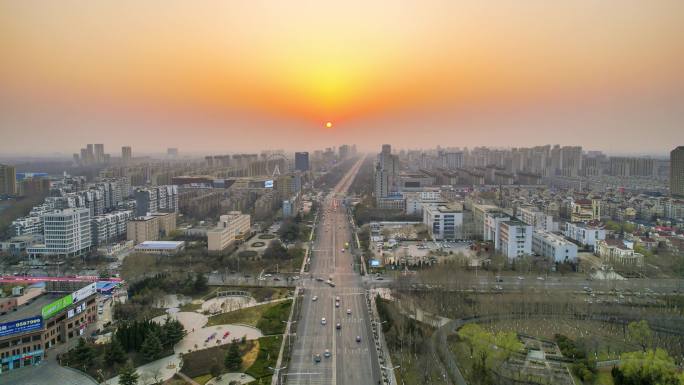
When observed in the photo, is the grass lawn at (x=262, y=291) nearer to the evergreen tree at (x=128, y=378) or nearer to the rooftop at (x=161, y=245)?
the rooftop at (x=161, y=245)

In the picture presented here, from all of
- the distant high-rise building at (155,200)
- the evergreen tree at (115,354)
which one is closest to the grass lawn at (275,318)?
the evergreen tree at (115,354)

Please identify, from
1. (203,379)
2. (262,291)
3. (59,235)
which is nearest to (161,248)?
(59,235)

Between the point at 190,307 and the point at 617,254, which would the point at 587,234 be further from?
the point at 190,307

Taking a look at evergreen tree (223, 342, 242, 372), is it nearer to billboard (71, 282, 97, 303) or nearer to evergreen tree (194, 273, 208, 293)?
billboard (71, 282, 97, 303)

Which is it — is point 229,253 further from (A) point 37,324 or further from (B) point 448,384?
(B) point 448,384

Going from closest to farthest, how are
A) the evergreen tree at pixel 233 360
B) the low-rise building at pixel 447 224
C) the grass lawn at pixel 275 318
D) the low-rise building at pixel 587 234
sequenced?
the evergreen tree at pixel 233 360, the grass lawn at pixel 275 318, the low-rise building at pixel 587 234, the low-rise building at pixel 447 224

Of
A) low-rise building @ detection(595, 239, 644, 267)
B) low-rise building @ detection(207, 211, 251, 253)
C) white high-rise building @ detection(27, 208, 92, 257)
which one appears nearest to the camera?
low-rise building @ detection(595, 239, 644, 267)

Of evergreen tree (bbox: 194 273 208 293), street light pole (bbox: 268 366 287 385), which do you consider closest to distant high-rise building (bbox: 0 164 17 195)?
evergreen tree (bbox: 194 273 208 293)
